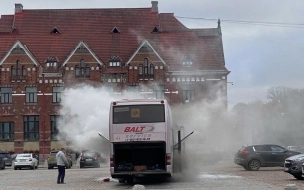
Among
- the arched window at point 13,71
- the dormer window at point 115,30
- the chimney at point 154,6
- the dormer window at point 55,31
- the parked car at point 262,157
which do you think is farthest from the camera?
the chimney at point 154,6

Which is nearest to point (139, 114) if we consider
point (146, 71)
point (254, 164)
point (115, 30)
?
point (254, 164)

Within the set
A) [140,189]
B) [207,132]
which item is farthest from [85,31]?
[140,189]

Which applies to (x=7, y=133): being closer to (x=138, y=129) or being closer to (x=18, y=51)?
(x=18, y=51)

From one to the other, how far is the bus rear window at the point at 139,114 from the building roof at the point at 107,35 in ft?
155

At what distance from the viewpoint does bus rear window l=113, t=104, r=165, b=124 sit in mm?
27594

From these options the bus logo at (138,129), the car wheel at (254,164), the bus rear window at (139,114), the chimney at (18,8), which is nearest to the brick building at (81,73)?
the chimney at (18,8)

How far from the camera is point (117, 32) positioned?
79750 mm

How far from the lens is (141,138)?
27406 millimetres

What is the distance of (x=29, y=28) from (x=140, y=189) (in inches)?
2383

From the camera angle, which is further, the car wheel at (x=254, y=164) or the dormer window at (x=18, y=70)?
the dormer window at (x=18, y=70)

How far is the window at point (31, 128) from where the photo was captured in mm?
74875

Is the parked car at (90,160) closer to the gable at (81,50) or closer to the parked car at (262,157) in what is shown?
the parked car at (262,157)

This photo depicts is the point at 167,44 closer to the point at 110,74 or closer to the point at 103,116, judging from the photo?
the point at 110,74

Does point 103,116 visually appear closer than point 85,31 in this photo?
Yes
